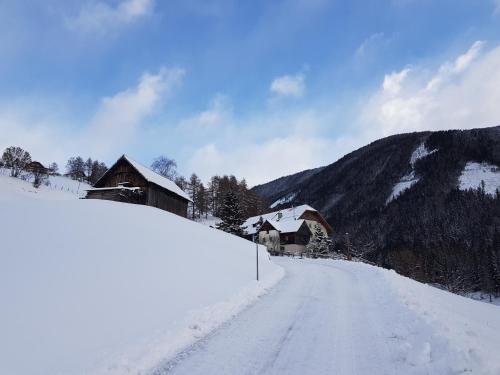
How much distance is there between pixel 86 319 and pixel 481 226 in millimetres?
122620

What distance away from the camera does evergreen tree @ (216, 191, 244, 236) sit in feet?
178

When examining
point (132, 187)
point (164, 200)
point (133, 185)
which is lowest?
point (164, 200)

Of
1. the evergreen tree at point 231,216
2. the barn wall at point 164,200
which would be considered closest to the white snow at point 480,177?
the evergreen tree at point 231,216

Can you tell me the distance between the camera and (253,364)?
6750 millimetres

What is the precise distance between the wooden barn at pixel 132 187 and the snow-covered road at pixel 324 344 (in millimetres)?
30383

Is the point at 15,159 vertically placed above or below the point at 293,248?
above

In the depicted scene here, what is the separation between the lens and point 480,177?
14888cm

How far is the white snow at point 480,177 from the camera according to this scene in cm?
14062

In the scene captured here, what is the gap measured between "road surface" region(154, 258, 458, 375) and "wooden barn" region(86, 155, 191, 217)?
30185mm

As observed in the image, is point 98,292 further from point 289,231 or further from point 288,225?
point 288,225

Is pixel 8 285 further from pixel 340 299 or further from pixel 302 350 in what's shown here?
pixel 340 299

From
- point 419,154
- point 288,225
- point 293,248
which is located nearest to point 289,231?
point 288,225

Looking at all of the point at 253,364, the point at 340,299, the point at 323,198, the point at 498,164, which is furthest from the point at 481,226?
the point at 253,364

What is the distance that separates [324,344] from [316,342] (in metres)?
0.22
